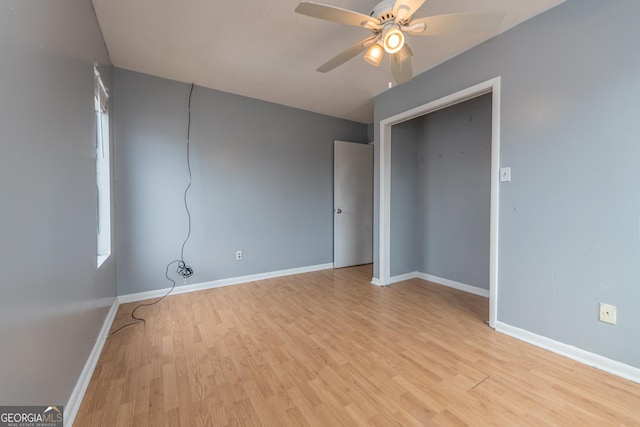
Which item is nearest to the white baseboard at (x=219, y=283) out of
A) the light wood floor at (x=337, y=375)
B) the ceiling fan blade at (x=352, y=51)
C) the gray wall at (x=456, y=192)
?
the light wood floor at (x=337, y=375)

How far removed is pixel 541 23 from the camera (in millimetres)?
1860

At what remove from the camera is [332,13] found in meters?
1.37

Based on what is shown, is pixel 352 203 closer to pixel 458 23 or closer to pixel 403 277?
pixel 403 277

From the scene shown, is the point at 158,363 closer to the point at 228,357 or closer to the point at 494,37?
the point at 228,357

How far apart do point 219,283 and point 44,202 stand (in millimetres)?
2385

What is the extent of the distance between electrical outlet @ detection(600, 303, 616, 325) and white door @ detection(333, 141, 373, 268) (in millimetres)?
2955

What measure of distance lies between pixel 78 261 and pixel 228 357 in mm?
1090

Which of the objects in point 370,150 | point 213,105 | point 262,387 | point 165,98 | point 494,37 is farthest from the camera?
point 370,150

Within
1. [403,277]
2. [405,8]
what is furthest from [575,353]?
[405,8]

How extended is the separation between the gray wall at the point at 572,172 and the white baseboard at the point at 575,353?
0.13 feet

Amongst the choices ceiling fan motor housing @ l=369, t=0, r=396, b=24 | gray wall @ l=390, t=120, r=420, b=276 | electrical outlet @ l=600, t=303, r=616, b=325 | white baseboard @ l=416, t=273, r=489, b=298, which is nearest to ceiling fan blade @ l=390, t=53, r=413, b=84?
ceiling fan motor housing @ l=369, t=0, r=396, b=24

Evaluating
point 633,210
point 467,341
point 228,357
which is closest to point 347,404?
point 228,357

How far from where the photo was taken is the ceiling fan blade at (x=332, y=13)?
1300mm

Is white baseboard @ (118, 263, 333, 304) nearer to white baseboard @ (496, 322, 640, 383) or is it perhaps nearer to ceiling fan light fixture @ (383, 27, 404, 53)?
white baseboard @ (496, 322, 640, 383)
